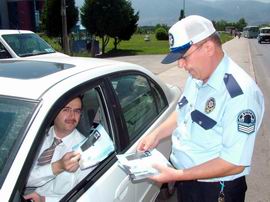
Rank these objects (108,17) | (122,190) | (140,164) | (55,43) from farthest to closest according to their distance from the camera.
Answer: (108,17)
(55,43)
(122,190)
(140,164)

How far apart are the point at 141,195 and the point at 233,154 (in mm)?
1043

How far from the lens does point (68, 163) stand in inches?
88.8

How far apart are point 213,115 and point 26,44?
9755 millimetres

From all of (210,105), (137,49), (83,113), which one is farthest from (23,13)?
(210,105)

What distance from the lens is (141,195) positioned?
2883 mm

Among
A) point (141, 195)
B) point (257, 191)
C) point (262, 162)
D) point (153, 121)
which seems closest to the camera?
point (141, 195)

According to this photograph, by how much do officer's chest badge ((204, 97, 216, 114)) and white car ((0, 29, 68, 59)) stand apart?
8.47 meters

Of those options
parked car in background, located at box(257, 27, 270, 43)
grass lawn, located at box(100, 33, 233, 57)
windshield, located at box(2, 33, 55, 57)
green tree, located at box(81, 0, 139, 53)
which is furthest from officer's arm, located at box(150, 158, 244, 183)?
parked car in background, located at box(257, 27, 270, 43)

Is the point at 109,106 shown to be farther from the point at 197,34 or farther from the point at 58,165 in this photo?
the point at 197,34

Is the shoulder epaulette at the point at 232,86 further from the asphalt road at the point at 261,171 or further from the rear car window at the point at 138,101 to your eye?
the asphalt road at the point at 261,171

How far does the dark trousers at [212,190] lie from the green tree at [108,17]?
2968cm

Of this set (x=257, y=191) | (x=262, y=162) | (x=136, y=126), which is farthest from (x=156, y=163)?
(x=262, y=162)

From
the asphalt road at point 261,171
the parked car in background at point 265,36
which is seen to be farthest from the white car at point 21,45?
the parked car in background at point 265,36

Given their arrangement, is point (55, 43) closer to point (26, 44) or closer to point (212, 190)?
point (26, 44)
